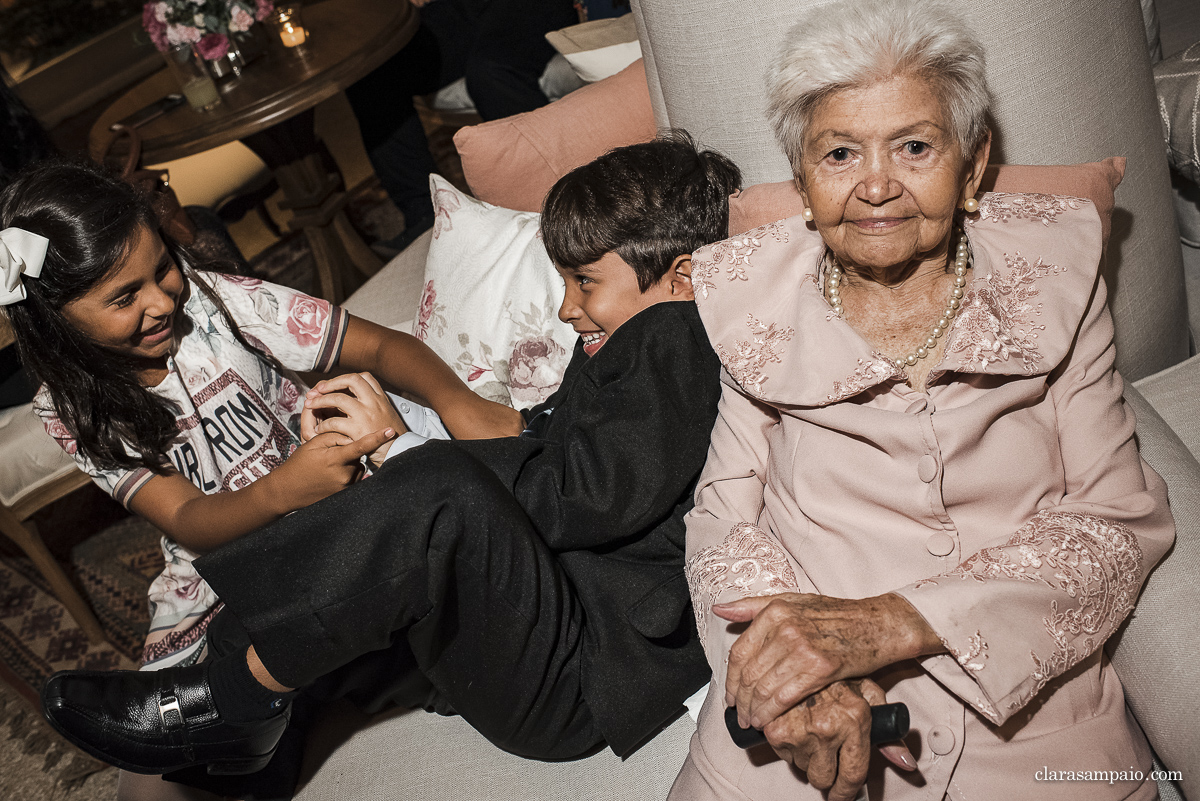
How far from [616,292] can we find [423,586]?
2.06 feet

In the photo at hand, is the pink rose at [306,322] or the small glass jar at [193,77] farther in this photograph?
the small glass jar at [193,77]

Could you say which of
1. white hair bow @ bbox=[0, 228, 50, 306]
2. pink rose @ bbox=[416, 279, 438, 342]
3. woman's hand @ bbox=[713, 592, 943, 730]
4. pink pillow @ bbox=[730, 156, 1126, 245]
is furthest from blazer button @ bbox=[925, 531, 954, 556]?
white hair bow @ bbox=[0, 228, 50, 306]

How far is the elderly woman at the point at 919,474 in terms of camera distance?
104cm

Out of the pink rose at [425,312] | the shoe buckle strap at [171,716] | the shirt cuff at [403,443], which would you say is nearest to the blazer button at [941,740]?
the shirt cuff at [403,443]

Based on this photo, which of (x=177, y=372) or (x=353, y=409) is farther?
(x=177, y=372)

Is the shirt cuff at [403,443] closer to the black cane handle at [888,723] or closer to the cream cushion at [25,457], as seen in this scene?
the black cane handle at [888,723]

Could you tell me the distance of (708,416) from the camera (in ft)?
4.56

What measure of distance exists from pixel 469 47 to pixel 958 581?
2.97 m

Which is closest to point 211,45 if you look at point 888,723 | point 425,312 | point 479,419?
point 425,312

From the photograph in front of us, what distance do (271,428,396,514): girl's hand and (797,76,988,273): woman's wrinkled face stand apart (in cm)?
79

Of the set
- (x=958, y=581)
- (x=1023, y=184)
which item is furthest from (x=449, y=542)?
(x=1023, y=184)

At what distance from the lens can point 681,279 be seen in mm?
1521

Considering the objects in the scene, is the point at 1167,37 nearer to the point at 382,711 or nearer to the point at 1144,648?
the point at 1144,648

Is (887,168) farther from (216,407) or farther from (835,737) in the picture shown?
(216,407)
